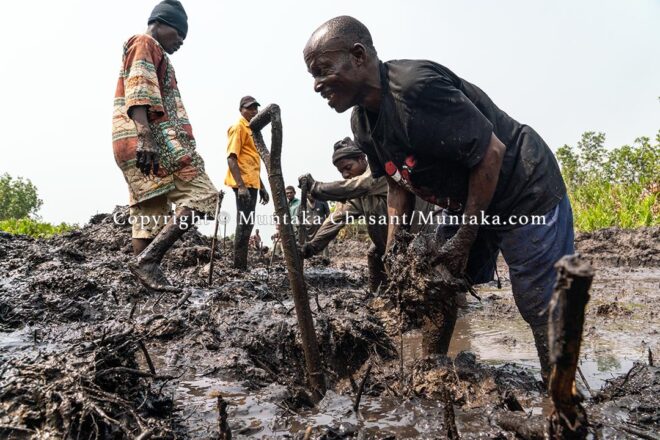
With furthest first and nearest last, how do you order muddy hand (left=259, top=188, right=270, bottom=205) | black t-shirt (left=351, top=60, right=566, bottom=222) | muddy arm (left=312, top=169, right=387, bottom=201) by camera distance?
muddy hand (left=259, top=188, right=270, bottom=205) < muddy arm (left=312, top=169, right=387, bottom=201) < black t-shirt (left=351, top=60, right=566, bottom=222)

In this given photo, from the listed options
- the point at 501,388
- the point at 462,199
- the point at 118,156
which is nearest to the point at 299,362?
the point at 501,388

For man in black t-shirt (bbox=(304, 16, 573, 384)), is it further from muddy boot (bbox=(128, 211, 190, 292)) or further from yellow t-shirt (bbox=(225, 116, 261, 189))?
yellow t-shirt (bbox=(225, 116, 261, 189))

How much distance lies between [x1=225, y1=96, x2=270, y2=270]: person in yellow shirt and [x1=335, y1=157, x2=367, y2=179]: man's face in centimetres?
117

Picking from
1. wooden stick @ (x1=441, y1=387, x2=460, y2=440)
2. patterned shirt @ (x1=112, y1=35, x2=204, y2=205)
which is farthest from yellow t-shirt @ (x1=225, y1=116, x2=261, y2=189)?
wooden stick @ (x1=441, y1=387, x2=460, y2=440)

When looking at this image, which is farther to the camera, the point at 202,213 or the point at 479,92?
the point at 202,213

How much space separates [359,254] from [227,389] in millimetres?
10988

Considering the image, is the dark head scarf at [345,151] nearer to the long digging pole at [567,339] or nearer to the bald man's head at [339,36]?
the bald man's head at [339,36]

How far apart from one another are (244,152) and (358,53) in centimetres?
396

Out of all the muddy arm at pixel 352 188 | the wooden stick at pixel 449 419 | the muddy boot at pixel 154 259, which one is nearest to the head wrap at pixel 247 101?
the muddy arm at pixel 352 188

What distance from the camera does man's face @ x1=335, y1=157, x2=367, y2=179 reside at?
208 inches

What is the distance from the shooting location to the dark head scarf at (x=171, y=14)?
12.5 feet

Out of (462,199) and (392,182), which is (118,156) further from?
(462,199)

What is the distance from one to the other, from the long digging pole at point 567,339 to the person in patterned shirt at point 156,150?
3.06m

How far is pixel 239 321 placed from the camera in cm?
314
